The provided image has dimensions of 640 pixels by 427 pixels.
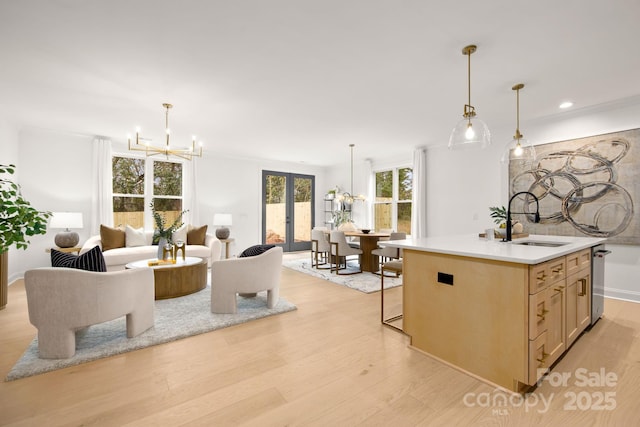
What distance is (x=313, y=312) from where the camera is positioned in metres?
3.38

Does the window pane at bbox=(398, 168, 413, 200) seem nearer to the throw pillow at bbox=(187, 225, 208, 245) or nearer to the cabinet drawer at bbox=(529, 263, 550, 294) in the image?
the throw pillow at bbox=(187, 225, 208, 245)

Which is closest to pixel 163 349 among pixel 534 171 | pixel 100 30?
pixel 100 30

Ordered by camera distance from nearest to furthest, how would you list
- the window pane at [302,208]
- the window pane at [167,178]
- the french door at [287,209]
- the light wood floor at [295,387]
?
the light wood floor at [295,387] < the window pane at [167,178] < the french door at [287,209] < the window pane at [302,208]

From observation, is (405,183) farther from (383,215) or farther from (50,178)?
(50,178)

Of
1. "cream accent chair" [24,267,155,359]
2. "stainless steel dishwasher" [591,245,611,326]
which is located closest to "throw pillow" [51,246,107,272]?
"cream accent chair" [24,267,155,359]

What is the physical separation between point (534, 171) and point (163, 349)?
205 inches

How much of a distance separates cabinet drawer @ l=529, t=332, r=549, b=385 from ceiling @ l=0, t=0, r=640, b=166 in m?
2.23

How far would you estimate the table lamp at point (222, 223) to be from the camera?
645 centimetres

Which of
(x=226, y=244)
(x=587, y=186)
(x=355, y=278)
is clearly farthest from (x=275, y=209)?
(x=587, y=186)

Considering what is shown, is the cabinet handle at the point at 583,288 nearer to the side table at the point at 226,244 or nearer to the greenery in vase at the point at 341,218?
the side table at the point at 226,244

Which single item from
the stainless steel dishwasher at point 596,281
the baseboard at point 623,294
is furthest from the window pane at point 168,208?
the baseboard at point 623,294

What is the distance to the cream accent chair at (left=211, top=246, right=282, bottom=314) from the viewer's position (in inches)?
125

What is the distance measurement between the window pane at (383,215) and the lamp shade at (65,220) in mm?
6158

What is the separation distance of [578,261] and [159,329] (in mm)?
3748
